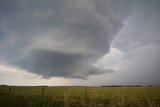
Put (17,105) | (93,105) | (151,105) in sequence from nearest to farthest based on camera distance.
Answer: (151,105) < (93,105) < (17,105)

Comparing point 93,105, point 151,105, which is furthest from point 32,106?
point 151,105

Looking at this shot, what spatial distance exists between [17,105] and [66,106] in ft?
9.86

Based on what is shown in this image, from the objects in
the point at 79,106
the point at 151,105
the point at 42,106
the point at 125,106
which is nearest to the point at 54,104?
the point at 42,106

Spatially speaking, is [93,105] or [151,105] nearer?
[151,105]

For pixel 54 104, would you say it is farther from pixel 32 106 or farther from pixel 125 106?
pixel 125 106

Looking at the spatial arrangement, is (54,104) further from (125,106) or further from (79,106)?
(125,106)

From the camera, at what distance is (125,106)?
9109mm

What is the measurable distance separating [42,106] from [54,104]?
2.03 feet

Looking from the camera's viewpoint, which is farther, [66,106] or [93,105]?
[93,105]

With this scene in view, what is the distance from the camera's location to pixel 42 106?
9.55 m

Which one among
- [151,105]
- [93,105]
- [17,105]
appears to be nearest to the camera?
[151,105]

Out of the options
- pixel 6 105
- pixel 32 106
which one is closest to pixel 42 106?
pixel 32 106

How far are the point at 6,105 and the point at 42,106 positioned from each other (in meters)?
1.87

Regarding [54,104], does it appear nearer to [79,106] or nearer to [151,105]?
[79,106]
